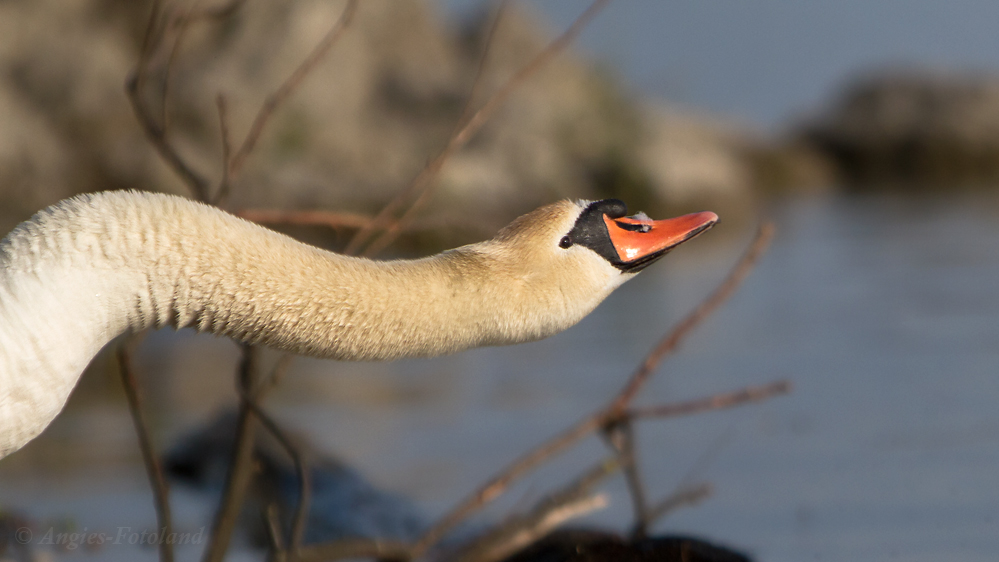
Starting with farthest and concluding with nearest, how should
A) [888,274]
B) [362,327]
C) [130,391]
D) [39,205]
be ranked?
1. [39,205]
2. [888,274]
3. [130,391]
4. [362,327]

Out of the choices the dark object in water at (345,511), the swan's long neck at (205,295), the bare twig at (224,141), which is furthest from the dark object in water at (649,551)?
the bare twig at (224,141)

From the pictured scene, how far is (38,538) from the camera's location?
5184 mm

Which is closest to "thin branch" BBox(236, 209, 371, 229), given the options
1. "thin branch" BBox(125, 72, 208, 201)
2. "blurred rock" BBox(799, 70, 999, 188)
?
"thin branch" BBox(125, 72, 208, 201)

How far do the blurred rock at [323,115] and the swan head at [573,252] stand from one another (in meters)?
11.6

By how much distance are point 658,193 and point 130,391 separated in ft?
56.8

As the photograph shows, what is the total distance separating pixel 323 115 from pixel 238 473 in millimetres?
14862

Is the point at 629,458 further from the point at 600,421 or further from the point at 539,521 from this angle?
the point at 539,521

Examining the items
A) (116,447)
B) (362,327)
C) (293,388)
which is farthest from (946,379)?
(362,327)

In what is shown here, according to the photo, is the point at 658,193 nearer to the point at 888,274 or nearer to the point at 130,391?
the point at 888,274

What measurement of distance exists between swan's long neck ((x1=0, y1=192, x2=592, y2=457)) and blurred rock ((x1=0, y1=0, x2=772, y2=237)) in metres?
11.7

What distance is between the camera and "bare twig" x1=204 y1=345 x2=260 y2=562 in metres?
3.94

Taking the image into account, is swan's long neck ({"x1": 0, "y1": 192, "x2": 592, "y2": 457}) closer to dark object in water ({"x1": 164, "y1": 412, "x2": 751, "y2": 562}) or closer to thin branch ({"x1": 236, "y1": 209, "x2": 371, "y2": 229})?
thin branch ({"x1": 236, "y1": 209, "x2": 371, "y2": 229})

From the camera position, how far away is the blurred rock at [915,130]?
1309 inches

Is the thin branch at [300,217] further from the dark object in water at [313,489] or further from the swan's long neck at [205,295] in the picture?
the dark object in water at [313,489]
